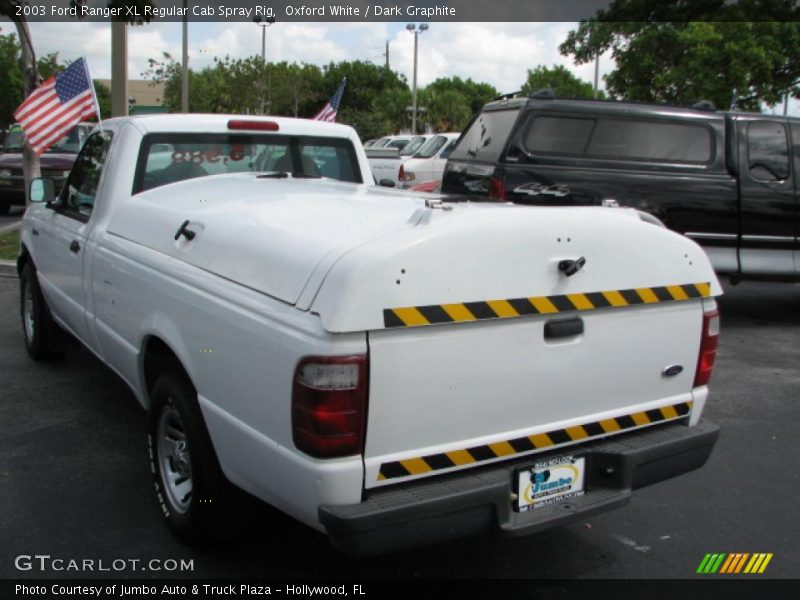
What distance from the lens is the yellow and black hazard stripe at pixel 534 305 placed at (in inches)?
105

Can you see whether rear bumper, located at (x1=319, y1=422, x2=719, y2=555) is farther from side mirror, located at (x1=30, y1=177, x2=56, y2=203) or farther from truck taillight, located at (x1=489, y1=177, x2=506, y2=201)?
truck taillight, located at (x1=489, y1=177, x2=506, y2=201)

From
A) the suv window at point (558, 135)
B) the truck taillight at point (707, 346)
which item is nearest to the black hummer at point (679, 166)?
the suv window at point (558, 135)

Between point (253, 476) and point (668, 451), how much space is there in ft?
5.27

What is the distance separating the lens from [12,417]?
5.21 m

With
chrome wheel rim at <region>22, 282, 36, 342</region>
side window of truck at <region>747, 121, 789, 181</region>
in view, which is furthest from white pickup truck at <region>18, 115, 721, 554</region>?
side window of truck at <region>747, 121, 789, 181</region>

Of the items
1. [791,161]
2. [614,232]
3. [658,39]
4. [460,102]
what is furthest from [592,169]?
[460,102]

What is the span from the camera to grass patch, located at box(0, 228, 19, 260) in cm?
1085

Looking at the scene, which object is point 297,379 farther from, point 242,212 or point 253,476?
point 242,212

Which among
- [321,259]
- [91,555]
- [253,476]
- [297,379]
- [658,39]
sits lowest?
[91,555]

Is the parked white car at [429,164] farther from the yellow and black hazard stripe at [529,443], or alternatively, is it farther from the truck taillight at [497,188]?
the yellow and black hazard stripe at [529,443]

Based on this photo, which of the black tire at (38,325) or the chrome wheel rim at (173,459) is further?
the black tire at (38,325)

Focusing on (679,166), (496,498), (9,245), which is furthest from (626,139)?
(9,245)

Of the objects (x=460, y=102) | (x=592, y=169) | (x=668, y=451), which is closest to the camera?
(x=668, y=451)

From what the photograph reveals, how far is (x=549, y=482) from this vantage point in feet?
10.0
